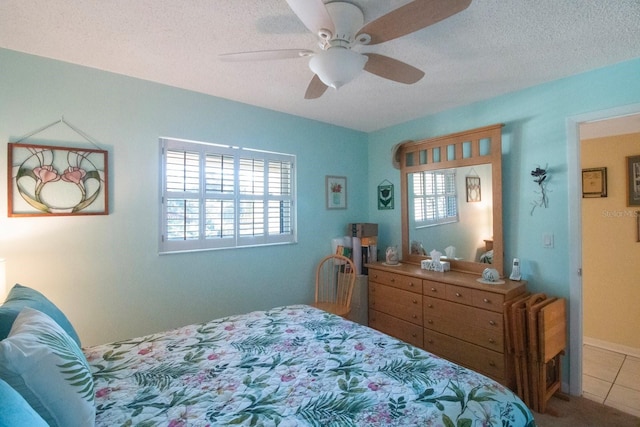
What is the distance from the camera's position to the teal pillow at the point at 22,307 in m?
1.12

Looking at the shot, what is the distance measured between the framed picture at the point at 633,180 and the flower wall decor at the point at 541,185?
1.30 metres

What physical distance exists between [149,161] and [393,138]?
8.37ft

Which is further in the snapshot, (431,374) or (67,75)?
(67,75)

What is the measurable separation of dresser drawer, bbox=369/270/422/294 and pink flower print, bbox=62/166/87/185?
2639 mm

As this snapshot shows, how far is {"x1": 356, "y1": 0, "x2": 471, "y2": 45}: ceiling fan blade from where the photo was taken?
110 centimetres

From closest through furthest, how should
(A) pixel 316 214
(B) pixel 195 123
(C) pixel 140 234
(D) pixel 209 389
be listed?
(D) pixel 209 389
(C) pixel 140 234
(B) pixel 195 123
(A) pixel 316 214

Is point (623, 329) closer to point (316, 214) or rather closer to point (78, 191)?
point (316, 214)

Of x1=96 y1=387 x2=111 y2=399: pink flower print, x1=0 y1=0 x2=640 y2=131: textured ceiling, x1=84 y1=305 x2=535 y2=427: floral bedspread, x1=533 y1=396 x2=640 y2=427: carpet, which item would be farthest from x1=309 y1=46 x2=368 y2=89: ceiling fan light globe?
x1=533 y1=396 x2=640 y2=427: carpet

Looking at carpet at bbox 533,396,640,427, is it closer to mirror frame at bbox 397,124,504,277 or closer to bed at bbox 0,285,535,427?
mirror frame at bbox 397,124,504,277

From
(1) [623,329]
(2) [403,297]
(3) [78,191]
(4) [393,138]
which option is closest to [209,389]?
(3) [78,191]

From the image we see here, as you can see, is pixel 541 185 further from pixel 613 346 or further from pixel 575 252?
pixel 613 346

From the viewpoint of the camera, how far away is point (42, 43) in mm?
1795

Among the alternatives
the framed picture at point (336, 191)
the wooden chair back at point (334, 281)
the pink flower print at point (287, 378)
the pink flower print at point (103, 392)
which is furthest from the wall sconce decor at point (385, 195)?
the pink flower print at point (103, 392)

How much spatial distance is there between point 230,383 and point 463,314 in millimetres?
1923
